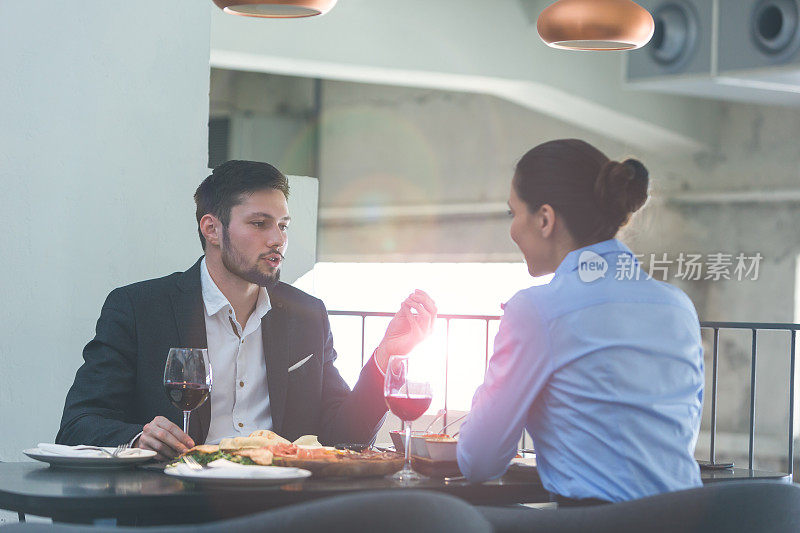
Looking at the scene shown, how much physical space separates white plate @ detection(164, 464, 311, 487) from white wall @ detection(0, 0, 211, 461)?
1628mm

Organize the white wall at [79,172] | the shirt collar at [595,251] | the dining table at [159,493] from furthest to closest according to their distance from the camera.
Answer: the white wall at [79,172] < the shirt collar at [595,251] < the dining table at [159,493]

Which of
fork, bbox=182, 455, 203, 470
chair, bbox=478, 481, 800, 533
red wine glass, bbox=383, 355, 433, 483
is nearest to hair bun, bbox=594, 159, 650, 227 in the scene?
red wine glass, bbox=383, 355, 433, 483

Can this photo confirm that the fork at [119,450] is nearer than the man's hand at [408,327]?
Yes

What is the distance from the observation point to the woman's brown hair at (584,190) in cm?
195

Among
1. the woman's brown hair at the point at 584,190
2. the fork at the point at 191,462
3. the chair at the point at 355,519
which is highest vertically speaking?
the woman's brown hair at the point at 584,190

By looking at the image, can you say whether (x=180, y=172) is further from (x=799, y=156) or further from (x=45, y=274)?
(x=799, y=156)

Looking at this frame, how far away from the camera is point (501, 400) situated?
1.83 meters

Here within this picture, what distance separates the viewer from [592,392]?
71.0 inches

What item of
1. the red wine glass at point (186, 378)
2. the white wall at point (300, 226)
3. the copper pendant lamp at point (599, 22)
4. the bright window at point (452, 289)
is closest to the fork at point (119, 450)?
the red wine glass at point (186, 378)

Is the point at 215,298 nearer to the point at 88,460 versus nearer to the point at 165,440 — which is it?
the point at 165,440

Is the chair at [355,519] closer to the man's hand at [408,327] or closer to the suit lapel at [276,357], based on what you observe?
the man's hand at [408,327]

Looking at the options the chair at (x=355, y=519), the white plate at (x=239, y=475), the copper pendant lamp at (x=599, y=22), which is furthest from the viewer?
the copper pendant lamp at (x=599, y=22)

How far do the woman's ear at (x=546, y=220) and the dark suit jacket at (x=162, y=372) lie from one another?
0.67 m

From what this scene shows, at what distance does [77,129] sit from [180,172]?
35 cm
